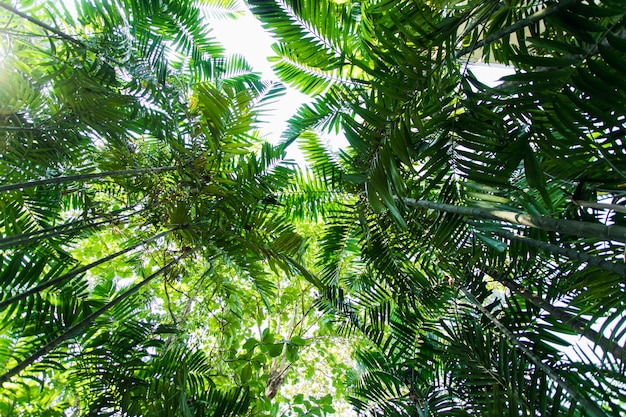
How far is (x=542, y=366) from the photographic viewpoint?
1458mm

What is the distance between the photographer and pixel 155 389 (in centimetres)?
169

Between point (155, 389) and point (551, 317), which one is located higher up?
point (551, 317)

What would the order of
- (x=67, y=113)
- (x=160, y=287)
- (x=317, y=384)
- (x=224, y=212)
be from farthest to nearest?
(x=317, y=384) → (x=160, y=287) → (x=224, y=212) → (x=67, y=113)

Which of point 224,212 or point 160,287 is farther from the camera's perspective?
point 160,287

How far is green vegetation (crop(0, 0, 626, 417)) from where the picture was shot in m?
0.99

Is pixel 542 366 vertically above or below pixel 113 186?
below

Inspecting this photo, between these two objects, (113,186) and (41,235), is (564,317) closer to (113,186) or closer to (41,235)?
(41,235)

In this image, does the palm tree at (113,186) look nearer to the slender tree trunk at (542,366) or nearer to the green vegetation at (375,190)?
the green vegetation at (375,190)

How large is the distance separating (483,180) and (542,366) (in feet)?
3.03

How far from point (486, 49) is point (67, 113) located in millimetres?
1899

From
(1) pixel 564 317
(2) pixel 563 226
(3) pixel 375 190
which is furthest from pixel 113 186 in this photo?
(1) pixel 564 317

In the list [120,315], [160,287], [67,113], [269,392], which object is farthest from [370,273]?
[160,287]

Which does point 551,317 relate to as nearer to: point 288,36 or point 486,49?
point 486,49

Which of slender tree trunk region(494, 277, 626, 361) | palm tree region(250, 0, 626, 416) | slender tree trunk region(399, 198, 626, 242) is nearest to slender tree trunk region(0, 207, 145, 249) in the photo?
palm tree region(250, 0, 626, 416)
